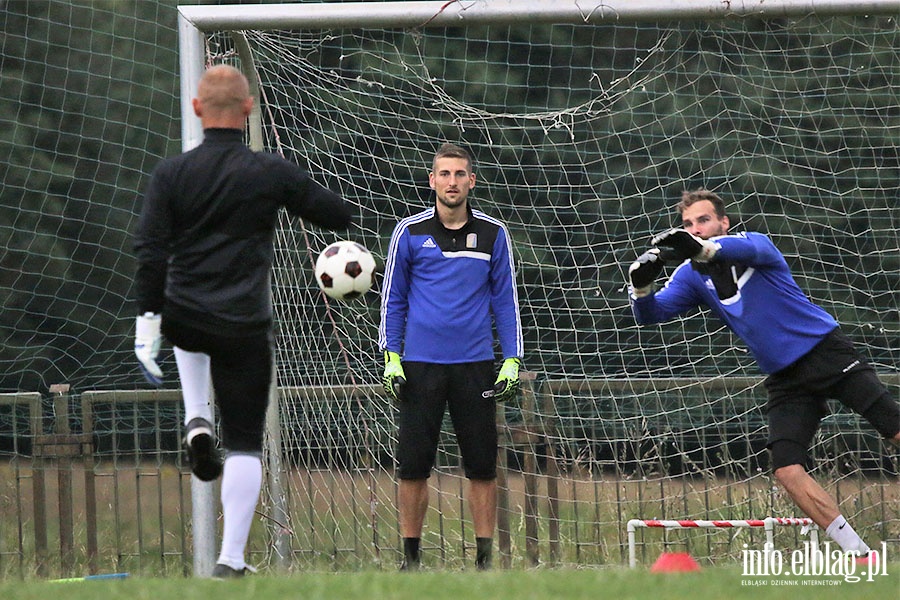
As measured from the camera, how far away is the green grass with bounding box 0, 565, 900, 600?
13.5 feet

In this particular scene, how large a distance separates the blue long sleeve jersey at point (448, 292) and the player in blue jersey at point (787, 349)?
712 millimetres

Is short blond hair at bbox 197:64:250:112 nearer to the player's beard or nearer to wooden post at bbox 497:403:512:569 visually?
the player's beard

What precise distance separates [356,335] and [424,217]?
6.41ft

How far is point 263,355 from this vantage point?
503cm

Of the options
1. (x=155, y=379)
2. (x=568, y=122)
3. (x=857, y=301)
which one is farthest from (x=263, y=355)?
(x=857, y=301)

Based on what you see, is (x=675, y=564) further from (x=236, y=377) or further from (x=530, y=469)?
(x=530, y=469)

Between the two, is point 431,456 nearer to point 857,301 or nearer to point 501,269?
point 501,269

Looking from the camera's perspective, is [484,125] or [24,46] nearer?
[484,125]

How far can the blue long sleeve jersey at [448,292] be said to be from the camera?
21.3 ft

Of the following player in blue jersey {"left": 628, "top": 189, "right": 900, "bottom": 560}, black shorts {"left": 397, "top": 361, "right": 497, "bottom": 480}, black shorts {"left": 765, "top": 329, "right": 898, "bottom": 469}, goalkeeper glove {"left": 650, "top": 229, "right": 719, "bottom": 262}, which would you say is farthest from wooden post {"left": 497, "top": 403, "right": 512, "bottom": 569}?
goalkeeper glove {"left": 650, "top": 229, "right": 719, "bottom": 262}

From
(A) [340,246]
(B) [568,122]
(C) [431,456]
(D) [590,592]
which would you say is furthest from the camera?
(B) [568,122]

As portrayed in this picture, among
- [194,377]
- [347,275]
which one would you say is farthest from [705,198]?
[194,377]

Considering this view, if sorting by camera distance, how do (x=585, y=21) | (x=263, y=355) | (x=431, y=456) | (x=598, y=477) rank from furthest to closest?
(x=598, y=477), (x=585, y=21), (x=431, y=456), (x=263, y=355)

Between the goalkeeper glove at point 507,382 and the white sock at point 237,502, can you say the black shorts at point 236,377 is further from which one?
the goalkeeper glove at point 507,382
